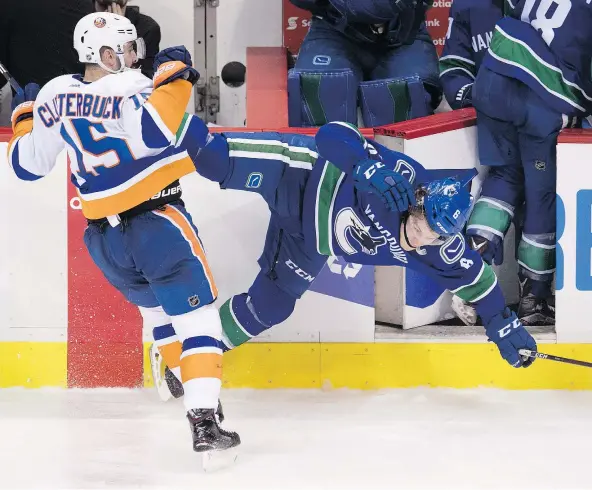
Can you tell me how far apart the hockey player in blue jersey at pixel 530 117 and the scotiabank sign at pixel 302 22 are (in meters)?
1.30

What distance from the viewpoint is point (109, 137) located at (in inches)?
141

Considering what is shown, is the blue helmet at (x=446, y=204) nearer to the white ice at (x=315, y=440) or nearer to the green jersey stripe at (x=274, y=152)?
the green jersey stripe at (x=274, y=152)

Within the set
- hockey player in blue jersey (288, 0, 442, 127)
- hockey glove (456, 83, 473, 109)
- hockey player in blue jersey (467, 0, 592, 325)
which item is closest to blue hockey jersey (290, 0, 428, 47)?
hockey player in blue jersey (288, 0, 442, 127)

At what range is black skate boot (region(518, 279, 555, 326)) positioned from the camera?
4.48 meters

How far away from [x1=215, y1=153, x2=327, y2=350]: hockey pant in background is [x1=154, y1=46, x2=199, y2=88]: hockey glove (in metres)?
0.40

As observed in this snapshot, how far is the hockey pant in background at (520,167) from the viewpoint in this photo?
4.37 metres

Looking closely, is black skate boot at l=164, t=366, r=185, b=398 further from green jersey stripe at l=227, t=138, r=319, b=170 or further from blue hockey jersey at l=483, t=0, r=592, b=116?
blue hockey jersey at l=483, t=0, r=592, b=116

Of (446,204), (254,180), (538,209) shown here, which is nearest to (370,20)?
(538,209)

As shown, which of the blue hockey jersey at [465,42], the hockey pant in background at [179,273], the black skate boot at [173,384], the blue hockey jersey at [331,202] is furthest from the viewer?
the blue hockey jersey at [465,42]

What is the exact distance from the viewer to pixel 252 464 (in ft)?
12.0

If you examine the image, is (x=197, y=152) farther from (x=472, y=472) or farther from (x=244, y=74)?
(x=244, y=74)

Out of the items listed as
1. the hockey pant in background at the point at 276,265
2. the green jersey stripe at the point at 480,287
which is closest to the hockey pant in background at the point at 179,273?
the hockey pant in background at the point at 276,265

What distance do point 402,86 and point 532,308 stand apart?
1138mm

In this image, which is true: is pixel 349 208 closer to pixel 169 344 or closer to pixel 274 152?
pixel 274 152
